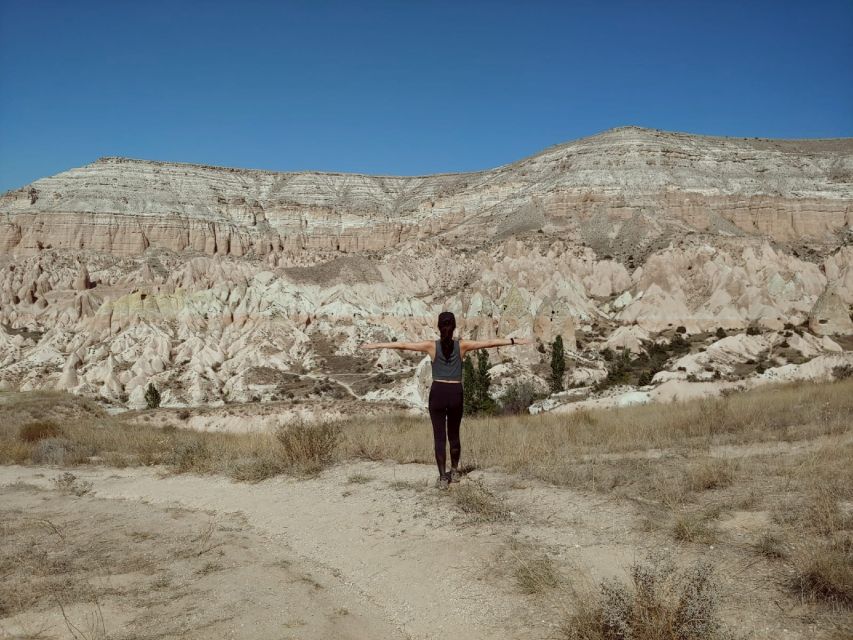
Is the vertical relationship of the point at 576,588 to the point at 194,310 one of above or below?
below

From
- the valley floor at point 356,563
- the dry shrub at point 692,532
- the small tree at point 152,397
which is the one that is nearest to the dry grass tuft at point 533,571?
the valley floor at point 356,563

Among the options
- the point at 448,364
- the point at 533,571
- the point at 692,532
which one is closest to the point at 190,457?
the point at 448,364

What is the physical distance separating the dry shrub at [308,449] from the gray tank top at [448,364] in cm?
248

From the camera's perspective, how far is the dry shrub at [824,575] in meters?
3.50

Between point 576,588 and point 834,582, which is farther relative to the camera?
point 576,588

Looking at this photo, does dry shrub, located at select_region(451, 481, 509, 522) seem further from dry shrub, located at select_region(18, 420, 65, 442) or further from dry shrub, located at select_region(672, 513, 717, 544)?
dry shrub, located at select_region(18, 420, 65, 442)

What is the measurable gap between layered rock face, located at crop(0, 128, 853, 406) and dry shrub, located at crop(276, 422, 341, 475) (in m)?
28.1

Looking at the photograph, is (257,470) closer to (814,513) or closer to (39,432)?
(814,513)

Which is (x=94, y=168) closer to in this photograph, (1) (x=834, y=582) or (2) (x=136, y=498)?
(2) (x=136, y=498)

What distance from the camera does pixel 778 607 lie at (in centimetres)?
353

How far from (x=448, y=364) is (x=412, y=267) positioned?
65.9 m

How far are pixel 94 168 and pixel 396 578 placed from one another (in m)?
116

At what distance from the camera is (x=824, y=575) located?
358 centimetres

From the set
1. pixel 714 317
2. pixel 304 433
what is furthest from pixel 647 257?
pixel 304 433
